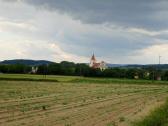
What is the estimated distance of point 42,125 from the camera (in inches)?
842

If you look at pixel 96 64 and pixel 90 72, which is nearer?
pixel 90 72

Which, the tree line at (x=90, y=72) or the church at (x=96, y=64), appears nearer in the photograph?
the tree line at (x=90, y=72)

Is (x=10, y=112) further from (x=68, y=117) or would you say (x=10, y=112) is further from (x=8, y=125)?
(x=8, y=125)

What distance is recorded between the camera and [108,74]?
153 meters

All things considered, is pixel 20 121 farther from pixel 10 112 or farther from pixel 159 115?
pixel 159 115

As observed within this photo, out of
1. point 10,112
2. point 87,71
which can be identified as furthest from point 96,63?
point 10,112

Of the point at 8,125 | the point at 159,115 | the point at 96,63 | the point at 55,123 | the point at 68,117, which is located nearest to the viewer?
the point at 8,125

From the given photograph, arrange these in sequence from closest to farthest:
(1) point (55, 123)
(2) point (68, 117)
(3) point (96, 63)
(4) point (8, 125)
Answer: (4) point (8, 125), (1) point (55, 123), (2) point (68, 117), (3) point (96, 63)

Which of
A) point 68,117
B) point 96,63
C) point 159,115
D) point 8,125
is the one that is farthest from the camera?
point 96,63

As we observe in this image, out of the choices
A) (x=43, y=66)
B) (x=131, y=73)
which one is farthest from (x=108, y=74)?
(x=43, y=66)

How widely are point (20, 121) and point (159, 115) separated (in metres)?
6.90

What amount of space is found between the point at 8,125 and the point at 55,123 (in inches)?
98.9

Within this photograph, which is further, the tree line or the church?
the church

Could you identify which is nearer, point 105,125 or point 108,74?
point 105,125
